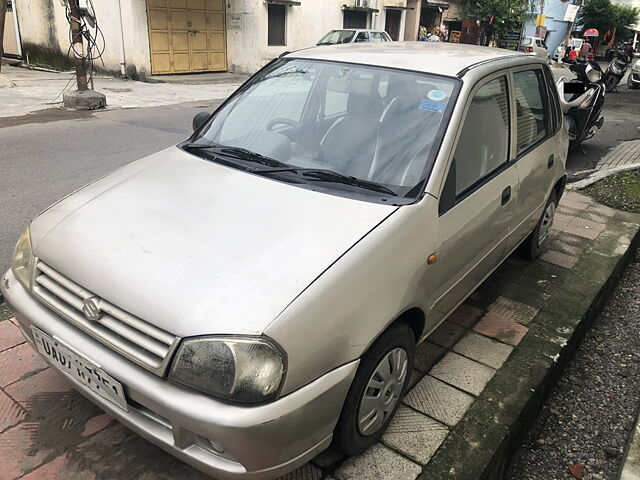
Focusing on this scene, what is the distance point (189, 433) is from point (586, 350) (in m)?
2.88

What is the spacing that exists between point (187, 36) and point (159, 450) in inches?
660

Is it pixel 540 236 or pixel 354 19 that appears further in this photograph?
pixel 354 19

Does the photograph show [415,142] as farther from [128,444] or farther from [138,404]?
[128,444]

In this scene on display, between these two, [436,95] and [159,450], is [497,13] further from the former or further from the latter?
[159,450]

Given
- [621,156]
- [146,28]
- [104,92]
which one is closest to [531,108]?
[621,156]

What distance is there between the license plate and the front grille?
0.34 ft

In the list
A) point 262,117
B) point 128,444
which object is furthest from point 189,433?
point 262,117

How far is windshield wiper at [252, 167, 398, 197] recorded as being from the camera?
2494mm

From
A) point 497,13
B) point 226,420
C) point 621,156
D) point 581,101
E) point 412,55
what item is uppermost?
point 497,13

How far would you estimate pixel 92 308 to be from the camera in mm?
1971

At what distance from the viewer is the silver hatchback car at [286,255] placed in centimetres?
180

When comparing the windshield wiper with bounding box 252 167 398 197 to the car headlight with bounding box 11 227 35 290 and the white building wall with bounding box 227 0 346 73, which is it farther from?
the white building wall with bounding box 227 0 346 73

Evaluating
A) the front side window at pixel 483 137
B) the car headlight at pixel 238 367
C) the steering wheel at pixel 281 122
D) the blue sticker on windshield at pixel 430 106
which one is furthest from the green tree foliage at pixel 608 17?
the car headlight at pixel 238 367

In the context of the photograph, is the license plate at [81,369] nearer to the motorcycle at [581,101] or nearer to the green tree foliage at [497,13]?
the motorcycle at [581,101]
